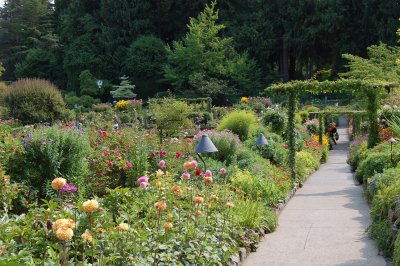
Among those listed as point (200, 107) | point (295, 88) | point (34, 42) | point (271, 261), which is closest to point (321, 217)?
point (271, 261)

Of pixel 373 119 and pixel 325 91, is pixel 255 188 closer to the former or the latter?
pixel 325 91

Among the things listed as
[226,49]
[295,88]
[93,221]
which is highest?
[226,49]

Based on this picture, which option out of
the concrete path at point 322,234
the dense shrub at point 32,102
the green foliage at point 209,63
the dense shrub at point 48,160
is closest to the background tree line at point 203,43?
the green foliage at point 209,63

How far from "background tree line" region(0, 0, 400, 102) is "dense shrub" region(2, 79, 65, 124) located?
15.0 metres

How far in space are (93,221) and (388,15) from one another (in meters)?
34.4

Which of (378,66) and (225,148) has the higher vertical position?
(378,66)

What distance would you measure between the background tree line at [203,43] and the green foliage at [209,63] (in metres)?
0.07

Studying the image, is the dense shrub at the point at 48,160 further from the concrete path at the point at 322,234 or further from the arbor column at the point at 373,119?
the arbor column at the point at 373,119

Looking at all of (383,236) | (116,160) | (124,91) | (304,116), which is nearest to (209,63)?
(124,91)

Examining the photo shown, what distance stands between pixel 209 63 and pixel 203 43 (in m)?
1.65

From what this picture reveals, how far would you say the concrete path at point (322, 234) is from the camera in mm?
5711

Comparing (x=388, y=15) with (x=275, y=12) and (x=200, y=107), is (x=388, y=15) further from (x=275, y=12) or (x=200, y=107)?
(x=200, y=107)

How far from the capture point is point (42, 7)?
48.1 metres

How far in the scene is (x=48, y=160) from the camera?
709 cm
